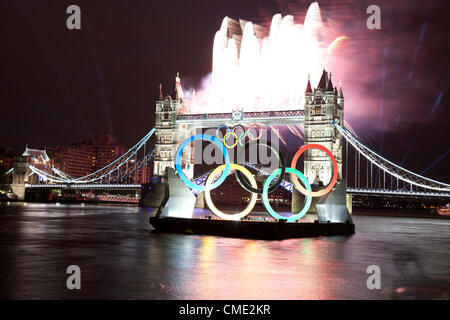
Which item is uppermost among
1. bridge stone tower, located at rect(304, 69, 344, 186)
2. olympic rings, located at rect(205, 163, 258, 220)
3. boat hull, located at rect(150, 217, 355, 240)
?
bridge stone tower, located at rect(304, 69, 344, 186)

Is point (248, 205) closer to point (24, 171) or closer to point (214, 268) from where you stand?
point (214, 268)

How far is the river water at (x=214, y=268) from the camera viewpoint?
10.8 meters

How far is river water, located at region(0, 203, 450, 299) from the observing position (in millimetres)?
10781

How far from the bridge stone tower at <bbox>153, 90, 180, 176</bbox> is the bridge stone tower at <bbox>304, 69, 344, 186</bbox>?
17.3 metres

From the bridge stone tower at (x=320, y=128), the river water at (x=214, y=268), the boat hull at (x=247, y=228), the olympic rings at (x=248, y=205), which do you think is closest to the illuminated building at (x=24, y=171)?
the bridge stone tower at (x=320, y=128)

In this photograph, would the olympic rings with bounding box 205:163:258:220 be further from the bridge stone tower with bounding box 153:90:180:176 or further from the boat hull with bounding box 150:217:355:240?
the bridge stone tower with bounding box 153:90:180:176

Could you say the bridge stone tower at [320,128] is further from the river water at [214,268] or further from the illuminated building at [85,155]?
the illuminated building at [85,155]

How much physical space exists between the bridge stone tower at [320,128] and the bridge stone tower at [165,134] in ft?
56.9

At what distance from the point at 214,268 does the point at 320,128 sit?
4408 cm

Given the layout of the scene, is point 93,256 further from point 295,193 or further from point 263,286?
point 295,193

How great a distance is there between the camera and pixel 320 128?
186ft

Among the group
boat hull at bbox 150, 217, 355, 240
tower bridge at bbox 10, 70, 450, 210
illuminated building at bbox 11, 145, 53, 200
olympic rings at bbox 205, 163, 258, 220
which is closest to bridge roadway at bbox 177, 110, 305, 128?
tower bridge at bbox 10, 70, 450, 210

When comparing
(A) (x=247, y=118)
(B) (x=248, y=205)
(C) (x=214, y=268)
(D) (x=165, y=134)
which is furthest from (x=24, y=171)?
(C) (x=214, y=268)
